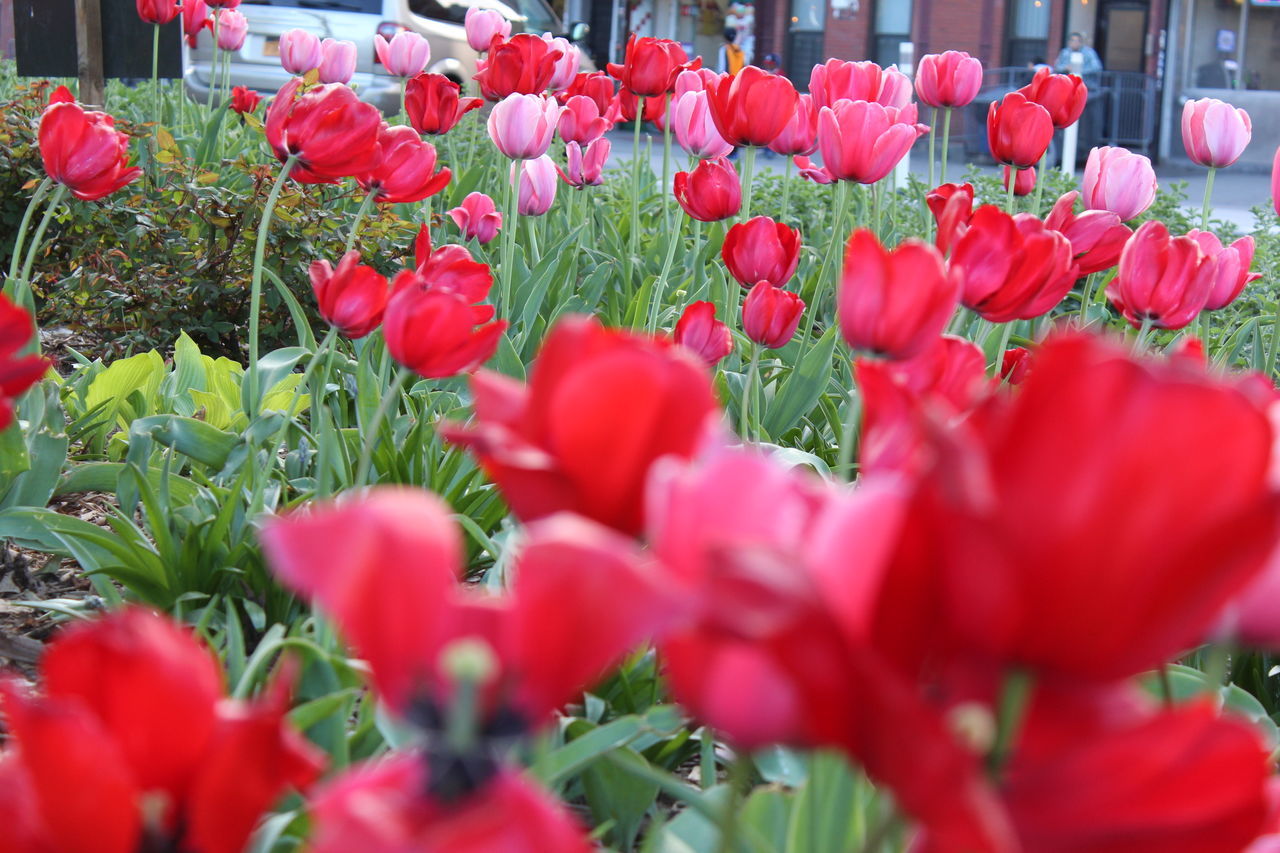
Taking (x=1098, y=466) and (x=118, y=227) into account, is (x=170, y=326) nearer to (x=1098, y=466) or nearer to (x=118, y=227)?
(x=118, y=227)

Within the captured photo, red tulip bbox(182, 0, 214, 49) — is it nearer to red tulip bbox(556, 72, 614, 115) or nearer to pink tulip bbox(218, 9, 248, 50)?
pink tulip bbox(218, 9, 248, 50)

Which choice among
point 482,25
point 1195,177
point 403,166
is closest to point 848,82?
point 403,166

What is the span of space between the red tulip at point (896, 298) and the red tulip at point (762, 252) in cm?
124

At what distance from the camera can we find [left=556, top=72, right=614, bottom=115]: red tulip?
366 cm

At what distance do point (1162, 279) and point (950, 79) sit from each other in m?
1.56

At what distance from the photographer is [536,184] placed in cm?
334

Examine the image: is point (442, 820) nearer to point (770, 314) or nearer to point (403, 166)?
point (770, 314)

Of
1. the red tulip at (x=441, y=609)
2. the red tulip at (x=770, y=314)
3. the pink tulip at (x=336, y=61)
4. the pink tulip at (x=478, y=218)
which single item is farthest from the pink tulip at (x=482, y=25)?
the red tulip at (x=441, y=609)

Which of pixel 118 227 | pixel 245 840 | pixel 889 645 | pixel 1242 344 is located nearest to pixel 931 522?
pixel 889 645

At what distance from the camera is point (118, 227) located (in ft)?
11.7

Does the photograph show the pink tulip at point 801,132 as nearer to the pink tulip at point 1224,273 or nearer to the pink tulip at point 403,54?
the pink tulip at point 1224,273

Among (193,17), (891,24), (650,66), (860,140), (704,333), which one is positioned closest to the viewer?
(704,333)

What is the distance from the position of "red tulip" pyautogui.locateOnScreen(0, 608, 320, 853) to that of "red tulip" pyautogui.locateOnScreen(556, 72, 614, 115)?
3318mm

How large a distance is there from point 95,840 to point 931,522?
26 centimetres
